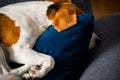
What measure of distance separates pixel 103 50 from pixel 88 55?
0.07 metres

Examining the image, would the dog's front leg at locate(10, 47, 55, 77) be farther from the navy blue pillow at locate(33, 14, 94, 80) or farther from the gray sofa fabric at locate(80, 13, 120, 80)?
the gray sofa fabric at locate(80, 13, 120, 80)

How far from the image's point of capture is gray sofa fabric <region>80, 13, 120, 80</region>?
890 millimetres

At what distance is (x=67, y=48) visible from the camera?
3.12ft

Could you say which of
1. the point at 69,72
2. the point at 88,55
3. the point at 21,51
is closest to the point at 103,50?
the point at 88,55

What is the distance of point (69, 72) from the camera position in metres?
0.95

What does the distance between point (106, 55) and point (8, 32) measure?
15.2 inches

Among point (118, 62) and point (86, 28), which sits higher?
point (86, 28)

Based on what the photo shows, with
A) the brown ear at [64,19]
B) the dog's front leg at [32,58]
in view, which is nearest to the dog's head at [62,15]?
the brown ear at [64,19]

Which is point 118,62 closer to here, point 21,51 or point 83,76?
point 83,76

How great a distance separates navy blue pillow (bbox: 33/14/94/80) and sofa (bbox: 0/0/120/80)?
5 centimetres

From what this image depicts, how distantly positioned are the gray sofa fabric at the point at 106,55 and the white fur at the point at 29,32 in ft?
0.52

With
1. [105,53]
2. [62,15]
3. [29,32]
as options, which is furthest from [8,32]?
[105,53]

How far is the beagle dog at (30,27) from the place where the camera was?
93 centimetres

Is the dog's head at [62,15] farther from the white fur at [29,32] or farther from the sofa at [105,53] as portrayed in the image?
the sofa at [105,53]
